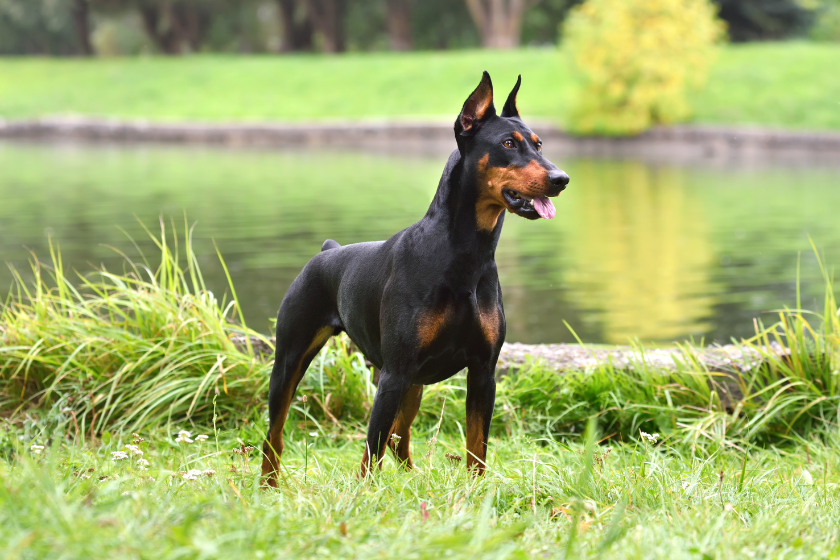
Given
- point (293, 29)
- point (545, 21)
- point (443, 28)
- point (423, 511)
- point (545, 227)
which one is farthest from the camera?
point (443, 28)

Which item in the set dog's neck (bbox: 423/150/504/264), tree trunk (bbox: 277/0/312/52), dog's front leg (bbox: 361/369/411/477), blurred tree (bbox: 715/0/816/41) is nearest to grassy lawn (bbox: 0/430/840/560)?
dog's front leg (bbox: 361/369/411/477)

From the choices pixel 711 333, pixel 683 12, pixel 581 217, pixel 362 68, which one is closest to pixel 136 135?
pixel 362 68

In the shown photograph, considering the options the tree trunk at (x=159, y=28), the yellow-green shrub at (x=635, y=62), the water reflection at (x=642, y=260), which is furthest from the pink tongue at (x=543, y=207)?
the tree trunk at (x=159, y=28)

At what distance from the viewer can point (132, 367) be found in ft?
17.0

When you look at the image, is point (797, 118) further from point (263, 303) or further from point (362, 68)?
point (263, 303)

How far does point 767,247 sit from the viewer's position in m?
12.8

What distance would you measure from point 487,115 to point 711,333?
17.2ft

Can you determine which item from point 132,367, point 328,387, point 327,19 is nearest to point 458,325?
point 328,387

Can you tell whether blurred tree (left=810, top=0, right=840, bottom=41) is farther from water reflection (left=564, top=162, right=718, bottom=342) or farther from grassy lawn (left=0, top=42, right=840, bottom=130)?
water reflection (left=564, top=162, right=718, bottom=342)

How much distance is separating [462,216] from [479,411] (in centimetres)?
79

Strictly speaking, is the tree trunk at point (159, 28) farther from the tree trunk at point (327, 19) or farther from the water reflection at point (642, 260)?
the water reflection at point (642, 260)

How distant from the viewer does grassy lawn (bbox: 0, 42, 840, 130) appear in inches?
1202

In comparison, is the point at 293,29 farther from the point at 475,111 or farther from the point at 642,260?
the point at 475,111

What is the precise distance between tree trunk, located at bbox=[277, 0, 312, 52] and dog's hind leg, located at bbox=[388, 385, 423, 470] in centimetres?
4943
